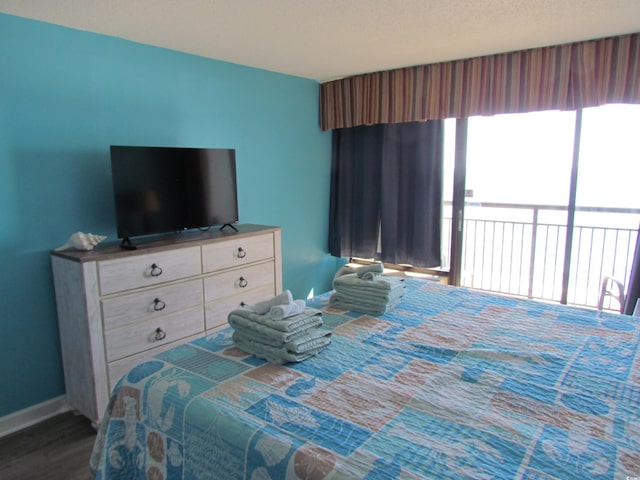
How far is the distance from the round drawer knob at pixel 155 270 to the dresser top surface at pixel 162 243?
9cm

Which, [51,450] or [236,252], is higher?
[236,252]

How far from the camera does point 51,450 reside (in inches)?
87.0

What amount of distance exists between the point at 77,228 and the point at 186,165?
77 cm

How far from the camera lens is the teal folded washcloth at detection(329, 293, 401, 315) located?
6.68 feet

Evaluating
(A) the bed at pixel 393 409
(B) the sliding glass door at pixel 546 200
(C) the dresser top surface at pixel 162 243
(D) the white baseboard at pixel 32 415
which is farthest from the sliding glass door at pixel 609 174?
(D) the white baseboard at pixel 32 415

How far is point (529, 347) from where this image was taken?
1663mm

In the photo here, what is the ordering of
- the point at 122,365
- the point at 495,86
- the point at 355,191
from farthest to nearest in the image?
the point at 355,191 → the point at 495,86 → the point at 122,365

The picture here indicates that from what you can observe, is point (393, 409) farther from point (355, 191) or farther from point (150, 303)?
point (355, 191)

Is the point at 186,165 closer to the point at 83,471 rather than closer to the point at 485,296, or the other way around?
the point at 83,471

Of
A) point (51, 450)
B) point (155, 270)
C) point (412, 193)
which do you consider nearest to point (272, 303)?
point (155, 270)

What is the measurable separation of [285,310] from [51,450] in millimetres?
1622

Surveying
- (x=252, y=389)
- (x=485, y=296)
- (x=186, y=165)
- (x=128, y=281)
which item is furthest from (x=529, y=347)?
(x=186, y=165)

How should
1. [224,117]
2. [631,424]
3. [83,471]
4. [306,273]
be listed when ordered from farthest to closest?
[306,273] → [224,117] → [83,471] → [631,424]

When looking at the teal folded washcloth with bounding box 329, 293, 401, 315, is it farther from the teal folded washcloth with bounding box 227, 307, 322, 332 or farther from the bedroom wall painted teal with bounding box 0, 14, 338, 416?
the bedroom wall painted teal with bounding box 0, 14, 338, 416
